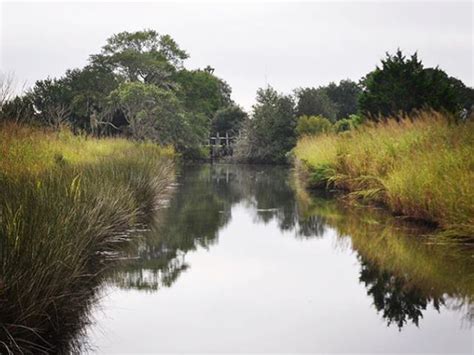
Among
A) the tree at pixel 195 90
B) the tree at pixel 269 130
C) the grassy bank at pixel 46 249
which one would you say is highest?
the tree at pixel 195 90

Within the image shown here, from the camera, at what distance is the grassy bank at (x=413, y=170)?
8867mm

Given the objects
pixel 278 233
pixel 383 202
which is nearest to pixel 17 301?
pixel 278 233

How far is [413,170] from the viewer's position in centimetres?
1102

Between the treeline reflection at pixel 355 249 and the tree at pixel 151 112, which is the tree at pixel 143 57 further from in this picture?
the treeline reflection at pixel 355 249

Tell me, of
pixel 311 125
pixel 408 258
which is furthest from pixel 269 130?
pixel 408 258

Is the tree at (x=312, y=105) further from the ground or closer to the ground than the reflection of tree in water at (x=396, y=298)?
further from the ground

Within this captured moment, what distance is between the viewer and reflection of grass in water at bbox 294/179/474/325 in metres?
6.66

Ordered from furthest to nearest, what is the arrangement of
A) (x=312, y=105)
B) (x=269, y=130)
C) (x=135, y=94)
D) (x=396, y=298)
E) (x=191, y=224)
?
(x=312, y=105), (x=269, y=130), (x=135, y=94), (x=191, y=224), (x=396, y=298)

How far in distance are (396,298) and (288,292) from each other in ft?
3.54

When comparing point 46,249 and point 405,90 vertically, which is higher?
point 405,90

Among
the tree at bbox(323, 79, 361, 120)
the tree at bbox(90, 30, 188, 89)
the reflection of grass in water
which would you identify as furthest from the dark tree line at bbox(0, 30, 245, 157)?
the reflection of grass in water

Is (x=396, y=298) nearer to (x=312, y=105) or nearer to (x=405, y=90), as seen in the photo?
(x=405, y=90)

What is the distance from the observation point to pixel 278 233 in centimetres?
1079

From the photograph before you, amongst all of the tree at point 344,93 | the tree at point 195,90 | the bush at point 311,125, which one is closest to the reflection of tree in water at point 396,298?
the bush at point 311,125
